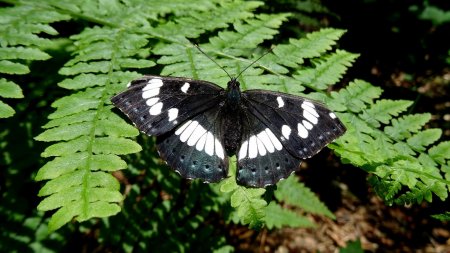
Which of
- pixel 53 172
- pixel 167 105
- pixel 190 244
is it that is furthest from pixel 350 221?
pixel 53 172

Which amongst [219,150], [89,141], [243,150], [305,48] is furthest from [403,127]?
[89,141]

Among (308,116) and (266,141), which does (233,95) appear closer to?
(266,141)

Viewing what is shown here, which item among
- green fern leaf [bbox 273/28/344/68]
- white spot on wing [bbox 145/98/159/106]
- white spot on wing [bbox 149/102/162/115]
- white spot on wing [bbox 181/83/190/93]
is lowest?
white spot on wing [bbox 149/102/162/115]

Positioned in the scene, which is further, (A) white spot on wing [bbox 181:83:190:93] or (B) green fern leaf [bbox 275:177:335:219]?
(B) green fern leaf [bbox 275:177:335:219]

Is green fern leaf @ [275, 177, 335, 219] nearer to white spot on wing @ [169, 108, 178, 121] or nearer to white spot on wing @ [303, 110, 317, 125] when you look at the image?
white spot on wing @ [303, 110, 317, 125]

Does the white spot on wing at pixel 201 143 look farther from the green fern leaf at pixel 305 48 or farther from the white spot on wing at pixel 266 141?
the green fern leaf at pixel 305 48

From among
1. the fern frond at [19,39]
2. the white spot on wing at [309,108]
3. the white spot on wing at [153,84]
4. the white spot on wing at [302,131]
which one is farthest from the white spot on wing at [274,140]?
the fern frond at [19,39]

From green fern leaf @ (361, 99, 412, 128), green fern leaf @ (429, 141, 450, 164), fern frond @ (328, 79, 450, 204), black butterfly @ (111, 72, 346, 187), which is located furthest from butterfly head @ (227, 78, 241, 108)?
green fern leaf @ (429, 141, 450, 164)

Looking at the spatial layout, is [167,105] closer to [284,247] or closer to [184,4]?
[184,4]

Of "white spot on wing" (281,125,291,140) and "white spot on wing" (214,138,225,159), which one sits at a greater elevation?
"white spot on wing" (281,125,291,140)
